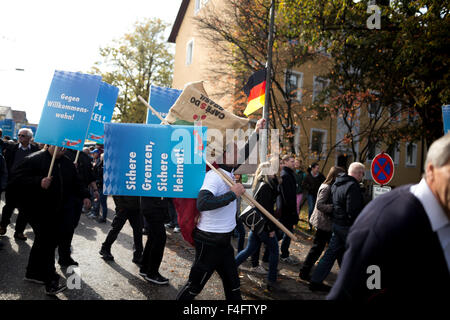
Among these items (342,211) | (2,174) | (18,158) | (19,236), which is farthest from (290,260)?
(18,158)

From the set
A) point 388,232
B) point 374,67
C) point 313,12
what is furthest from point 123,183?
point 374,67

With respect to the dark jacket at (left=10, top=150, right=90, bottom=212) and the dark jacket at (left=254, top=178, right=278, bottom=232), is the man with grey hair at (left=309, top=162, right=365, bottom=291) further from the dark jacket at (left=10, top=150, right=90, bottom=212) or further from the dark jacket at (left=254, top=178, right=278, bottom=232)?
the dark jacket at (left=10, top=150, right=90, bottom=212)

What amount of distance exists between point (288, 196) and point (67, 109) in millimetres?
3739

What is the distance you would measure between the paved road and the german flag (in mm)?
2625

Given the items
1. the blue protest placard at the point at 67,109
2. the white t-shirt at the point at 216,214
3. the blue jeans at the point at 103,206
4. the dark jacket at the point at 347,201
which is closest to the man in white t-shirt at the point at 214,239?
the white t-shirt at the point at 216,214

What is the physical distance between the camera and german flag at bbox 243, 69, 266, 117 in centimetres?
532

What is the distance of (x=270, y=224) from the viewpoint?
16.1 feet

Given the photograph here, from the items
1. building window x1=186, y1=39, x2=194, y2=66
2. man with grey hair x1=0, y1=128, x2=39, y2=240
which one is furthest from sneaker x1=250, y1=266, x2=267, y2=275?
building window x1=186, y1=39, x2=194, y2=66

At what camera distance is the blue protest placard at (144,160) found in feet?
12.1

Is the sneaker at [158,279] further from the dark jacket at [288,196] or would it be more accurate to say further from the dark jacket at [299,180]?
the dark jacket at [299,180]

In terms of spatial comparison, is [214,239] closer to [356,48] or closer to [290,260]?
[290,260]

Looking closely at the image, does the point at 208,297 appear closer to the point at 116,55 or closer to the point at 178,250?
the point at 178,250

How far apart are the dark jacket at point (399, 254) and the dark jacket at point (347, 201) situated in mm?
3261

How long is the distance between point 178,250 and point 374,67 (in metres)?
9.53
